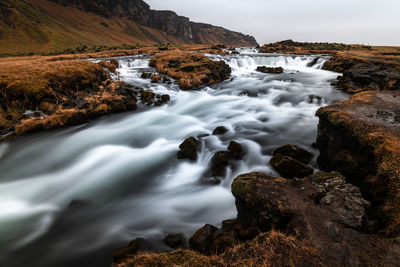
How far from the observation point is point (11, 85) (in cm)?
1237

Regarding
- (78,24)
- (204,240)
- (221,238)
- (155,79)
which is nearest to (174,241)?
(204,240)

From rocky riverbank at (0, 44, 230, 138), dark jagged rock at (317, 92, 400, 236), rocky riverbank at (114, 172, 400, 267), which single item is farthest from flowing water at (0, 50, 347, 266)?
dark jagged rock at (317, 92, 400, 236)

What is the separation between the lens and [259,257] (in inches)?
114

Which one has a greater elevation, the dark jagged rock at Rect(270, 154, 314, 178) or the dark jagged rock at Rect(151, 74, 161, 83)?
the dark jagged rock at Rect(151, 74, 161, 83)

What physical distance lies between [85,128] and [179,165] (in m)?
7.25

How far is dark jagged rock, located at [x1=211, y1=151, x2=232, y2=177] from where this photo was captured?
8.19 metres

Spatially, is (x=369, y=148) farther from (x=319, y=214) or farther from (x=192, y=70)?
(x=192, y=70)

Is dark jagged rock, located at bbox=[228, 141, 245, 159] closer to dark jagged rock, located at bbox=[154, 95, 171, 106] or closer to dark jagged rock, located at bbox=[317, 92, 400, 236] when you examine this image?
dark jagged rock, located at bbox=[317, 92, 400, 236]

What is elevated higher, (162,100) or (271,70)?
(271,70)

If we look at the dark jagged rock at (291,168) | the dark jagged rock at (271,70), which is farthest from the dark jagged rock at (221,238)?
the dark jagged rock at (271,70)

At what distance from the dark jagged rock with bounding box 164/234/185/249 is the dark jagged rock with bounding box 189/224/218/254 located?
0.63 metres

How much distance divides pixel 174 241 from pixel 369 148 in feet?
19.4

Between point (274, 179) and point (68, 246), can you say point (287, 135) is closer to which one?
point (274, 179)

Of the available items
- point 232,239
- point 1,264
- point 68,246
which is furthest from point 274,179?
point 1,264
